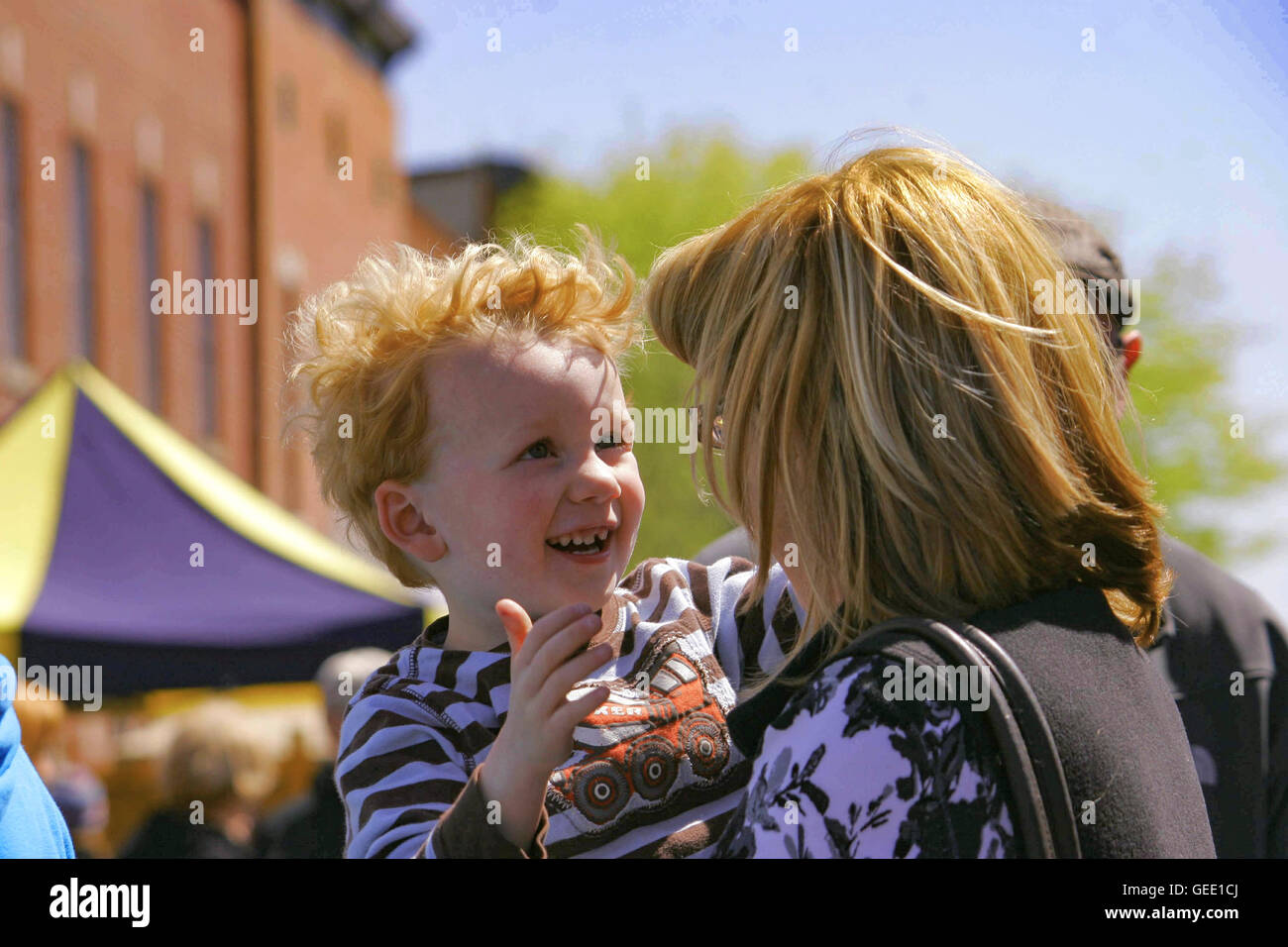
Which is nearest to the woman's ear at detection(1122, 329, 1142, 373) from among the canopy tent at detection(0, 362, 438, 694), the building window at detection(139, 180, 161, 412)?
the canopy tent at detection(0, 362, 438, 694)

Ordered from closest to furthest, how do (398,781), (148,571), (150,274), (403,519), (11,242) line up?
(398,781)
(403,519)
(148,571)
(11,242)
(150,274)

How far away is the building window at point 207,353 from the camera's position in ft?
61.2

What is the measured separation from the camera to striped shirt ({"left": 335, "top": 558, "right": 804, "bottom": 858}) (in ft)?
5.84

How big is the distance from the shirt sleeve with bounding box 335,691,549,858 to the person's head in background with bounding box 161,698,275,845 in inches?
148

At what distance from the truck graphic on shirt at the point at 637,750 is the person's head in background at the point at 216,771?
394cm

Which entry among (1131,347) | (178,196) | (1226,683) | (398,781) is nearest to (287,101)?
(178,196)

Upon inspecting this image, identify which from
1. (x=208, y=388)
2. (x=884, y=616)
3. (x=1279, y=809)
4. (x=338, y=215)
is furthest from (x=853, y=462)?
(x=338, y=215)

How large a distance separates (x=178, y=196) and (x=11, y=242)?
15.4 ft

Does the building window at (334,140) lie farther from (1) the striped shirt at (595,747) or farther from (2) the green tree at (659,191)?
(1) the striped shirt at (595,747)

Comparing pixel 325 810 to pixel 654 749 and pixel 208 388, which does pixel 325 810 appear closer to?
pixel 654 749

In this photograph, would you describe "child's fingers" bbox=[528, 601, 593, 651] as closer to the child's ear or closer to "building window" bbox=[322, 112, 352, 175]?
the child's ear

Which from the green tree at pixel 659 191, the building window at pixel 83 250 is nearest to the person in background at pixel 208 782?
the building window at pixel 83 250

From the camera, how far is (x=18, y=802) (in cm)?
193

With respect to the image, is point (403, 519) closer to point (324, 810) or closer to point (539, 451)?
point (539, 451)
